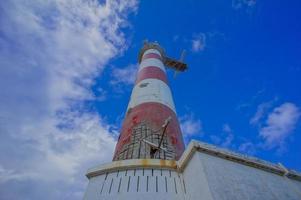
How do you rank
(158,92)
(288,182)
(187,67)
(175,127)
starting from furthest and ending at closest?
1. (187,67)
2. (158,92)
3. (175,127)
4. (288,182)

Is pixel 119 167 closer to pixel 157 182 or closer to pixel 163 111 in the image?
pixel 157 182

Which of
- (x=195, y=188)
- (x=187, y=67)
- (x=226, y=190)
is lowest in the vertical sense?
(x=226, y=190)

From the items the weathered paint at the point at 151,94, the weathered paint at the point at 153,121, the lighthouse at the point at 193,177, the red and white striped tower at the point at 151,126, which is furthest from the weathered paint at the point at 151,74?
the lighthouse at the point at 193,177

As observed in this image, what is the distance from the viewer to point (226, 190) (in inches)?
101

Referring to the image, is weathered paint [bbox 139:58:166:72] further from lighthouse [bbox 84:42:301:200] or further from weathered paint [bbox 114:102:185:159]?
lighthouse [bbox 84:42:301:200]

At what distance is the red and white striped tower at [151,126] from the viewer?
4.59m

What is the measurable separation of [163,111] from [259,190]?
3.53m

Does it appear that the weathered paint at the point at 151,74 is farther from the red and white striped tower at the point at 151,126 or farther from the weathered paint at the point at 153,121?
the weathered paint at the point at 153,121

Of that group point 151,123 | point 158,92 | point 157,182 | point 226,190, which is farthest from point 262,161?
point 158,92

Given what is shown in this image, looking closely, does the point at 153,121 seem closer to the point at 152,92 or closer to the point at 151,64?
the point at 152,92

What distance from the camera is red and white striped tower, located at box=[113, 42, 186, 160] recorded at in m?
4.59

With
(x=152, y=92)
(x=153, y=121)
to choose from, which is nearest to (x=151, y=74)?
(x=152, y=92)

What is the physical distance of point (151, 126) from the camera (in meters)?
5.31

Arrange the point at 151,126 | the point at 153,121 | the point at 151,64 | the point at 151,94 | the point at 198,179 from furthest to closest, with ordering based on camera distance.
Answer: the point at 151,64
the point at 151,94
the point at 153,121
the point at 151,126
the point at 198,179
